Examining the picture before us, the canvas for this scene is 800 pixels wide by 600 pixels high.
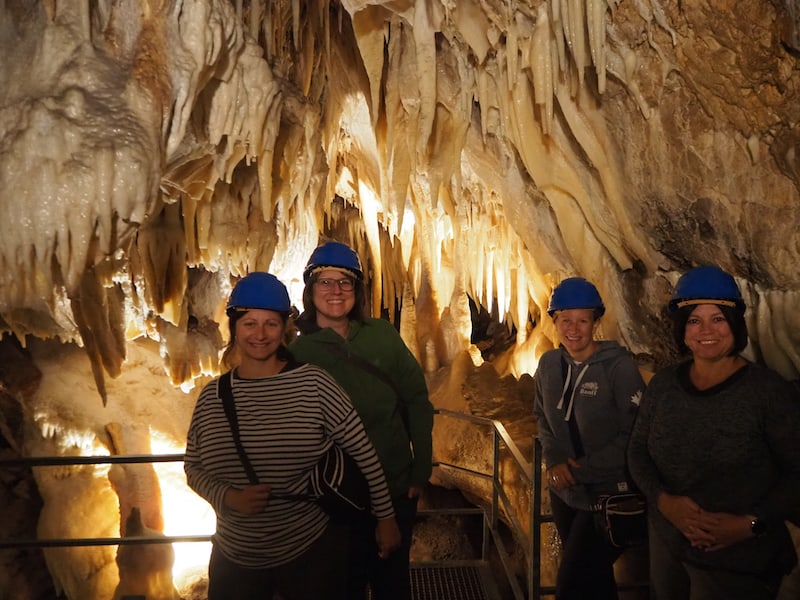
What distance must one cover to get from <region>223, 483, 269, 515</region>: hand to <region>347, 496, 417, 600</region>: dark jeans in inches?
16.6

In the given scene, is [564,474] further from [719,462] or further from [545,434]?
[719,462]

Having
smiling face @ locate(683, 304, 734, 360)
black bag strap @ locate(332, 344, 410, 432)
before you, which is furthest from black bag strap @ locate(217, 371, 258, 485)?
smiling face @ locate(683, 304, 734, 360)

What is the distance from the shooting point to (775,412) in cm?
126

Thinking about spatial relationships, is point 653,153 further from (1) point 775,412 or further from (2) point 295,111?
(2) point 295,111

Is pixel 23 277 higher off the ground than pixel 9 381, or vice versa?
pixel 23 277

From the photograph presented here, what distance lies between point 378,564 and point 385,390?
538 millimetres

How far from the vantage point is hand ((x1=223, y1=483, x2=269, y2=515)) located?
4.36ft

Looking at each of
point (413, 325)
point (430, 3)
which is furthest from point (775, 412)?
point (413, 325)

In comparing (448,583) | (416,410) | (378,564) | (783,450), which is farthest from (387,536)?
(448,583)

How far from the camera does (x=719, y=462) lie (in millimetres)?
1307

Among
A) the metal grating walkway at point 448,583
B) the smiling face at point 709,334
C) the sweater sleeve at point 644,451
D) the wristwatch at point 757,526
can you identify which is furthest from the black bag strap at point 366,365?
the metal grating walkway at point 448,583

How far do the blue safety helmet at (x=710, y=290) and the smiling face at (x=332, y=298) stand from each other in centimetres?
93

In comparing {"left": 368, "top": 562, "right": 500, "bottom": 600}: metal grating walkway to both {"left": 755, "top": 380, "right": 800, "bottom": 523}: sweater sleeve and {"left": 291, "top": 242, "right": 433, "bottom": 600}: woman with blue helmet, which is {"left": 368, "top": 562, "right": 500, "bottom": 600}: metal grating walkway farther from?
{"left": 755, "top": 380, "right": 800, "bottom": 523}: sweater sleeve

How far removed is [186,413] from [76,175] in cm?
534
